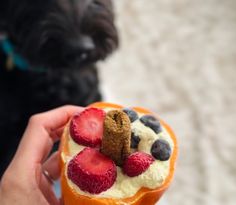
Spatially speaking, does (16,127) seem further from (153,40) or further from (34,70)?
(153,40)

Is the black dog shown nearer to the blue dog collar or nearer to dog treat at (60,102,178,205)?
the blue dog collar

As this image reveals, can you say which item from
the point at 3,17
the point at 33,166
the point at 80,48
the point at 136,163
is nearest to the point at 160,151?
the point at 136,163

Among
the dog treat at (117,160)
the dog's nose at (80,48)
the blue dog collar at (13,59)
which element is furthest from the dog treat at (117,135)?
the blue dog collar at (13,59)

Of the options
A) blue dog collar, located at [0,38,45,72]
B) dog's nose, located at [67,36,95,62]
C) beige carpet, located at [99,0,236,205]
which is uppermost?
dog's nose, located at [67,36,95,62]

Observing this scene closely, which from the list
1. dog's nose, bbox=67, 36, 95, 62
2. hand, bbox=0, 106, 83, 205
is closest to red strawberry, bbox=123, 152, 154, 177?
hand, bbox=0, 106, 83, 205

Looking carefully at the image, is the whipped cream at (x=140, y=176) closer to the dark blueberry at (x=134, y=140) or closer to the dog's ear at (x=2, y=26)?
the dark blueberry at (x=134, y=140)

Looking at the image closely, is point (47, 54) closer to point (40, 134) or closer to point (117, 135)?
point (40, 134)
